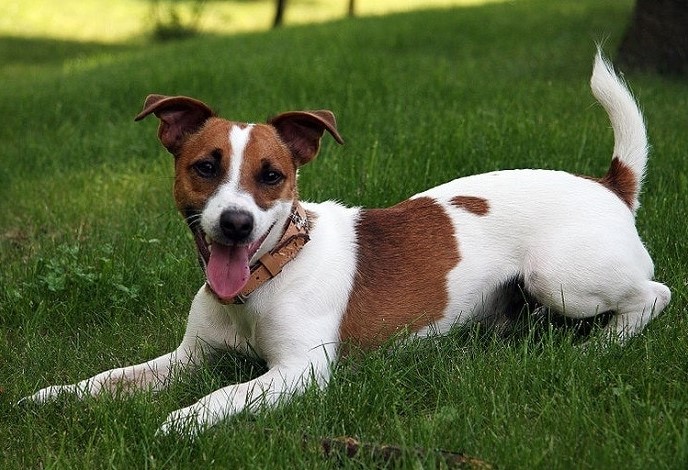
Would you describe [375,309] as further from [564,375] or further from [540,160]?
[540,160]

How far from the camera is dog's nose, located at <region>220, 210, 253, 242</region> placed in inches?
148

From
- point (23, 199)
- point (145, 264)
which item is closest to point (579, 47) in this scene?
point (23, 199)

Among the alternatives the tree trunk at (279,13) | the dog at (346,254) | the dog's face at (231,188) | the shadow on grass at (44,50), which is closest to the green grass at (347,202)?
the dog at (346,254)

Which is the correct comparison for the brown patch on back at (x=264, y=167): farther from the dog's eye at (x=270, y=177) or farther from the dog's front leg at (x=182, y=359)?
the dog's front leg at (x=182, y=359)

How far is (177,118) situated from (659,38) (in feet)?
22.6

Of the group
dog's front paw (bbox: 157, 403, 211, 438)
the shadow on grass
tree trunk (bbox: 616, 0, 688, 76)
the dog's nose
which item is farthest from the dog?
the shadow on grass

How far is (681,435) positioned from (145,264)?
315cm

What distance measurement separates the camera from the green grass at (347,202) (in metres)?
3.44

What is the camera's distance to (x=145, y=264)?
547 cm

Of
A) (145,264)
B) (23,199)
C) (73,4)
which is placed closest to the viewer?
(145,264)

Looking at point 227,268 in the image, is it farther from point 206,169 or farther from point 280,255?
point 206,169

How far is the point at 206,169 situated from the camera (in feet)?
13.0

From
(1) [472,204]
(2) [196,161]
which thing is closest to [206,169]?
(2) [196,161]

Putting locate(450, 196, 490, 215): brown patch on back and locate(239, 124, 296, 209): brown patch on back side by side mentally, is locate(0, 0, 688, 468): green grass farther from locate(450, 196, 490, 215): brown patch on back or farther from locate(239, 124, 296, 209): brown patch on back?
locate(239, 124, 296, 209): brown patch on back
